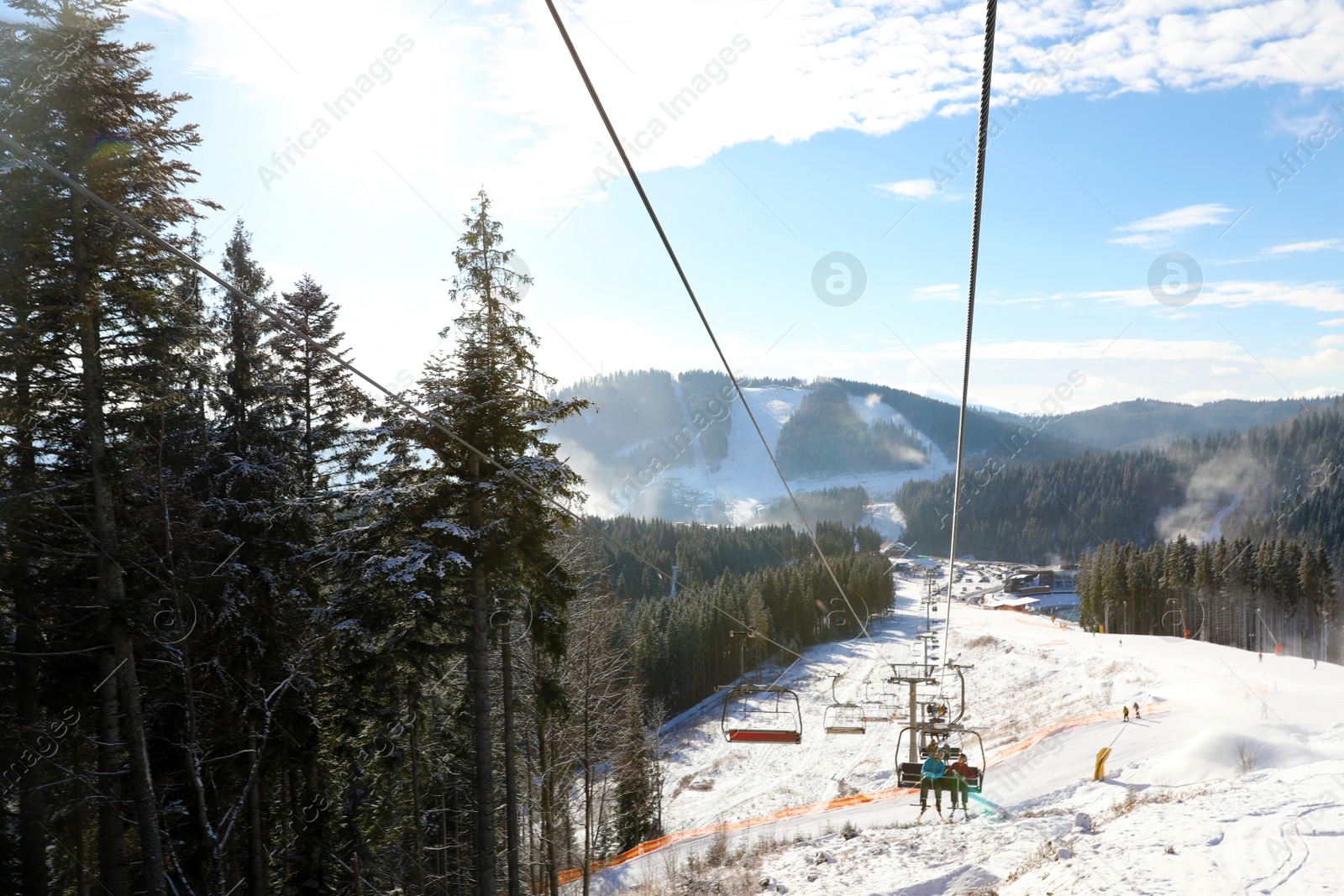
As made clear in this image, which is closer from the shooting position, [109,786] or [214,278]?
[214,278]

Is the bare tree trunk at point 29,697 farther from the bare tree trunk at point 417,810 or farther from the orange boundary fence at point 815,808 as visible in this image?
the orange boundary fence at point 815,808

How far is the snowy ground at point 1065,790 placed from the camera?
421 inches

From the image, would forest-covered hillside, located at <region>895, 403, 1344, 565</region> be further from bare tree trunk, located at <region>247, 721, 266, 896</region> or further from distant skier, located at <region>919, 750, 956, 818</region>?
bare tree trunk, located at <region>247, 721, 266, 896</region>

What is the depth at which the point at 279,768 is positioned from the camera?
48.8ft

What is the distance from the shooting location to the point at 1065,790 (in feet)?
Answer: 79.4

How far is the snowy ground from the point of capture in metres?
10.7

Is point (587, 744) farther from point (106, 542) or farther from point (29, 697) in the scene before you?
point (106, 542)

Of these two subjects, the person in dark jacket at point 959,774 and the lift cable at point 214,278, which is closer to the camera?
the lift cable at point 214,278

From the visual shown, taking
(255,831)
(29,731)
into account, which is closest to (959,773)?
(255,831)

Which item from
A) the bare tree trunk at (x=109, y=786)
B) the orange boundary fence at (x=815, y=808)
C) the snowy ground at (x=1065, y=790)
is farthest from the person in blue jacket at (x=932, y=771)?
the bare tree trunk at (x=109, y=786)

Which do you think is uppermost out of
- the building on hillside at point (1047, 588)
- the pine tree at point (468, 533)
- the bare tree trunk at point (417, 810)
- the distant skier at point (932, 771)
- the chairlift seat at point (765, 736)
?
the pine tree at point (468, 533)

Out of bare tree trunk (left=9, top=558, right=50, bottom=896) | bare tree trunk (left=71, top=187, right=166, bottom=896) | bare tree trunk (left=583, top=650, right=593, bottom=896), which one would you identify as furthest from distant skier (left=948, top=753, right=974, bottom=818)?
bare tree trunk (left=9, top=558, right=50, bottom=896)

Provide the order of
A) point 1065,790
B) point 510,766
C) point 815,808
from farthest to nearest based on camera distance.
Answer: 1. point 815,808
2. point 1065,790
3. point 510,766

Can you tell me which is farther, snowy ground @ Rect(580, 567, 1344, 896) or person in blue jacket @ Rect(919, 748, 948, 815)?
person in blue jacket @ Rect(919, 748, 948, 815)
